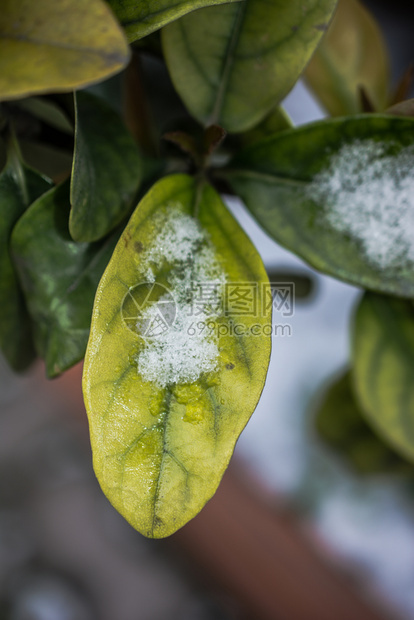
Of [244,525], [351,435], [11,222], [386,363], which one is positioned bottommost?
[244,525]

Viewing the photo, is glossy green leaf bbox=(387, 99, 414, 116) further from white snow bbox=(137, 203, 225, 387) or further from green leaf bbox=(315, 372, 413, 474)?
green leaf bbox=(315, 372, 413, 474)

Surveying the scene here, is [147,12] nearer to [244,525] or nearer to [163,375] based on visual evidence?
[163,375]

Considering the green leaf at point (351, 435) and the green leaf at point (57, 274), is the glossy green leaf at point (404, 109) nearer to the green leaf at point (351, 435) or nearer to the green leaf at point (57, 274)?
the green leaf at point (57, 274)

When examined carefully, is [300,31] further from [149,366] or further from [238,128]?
[149,366]

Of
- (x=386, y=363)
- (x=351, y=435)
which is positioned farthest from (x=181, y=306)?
(x=351, y=435)

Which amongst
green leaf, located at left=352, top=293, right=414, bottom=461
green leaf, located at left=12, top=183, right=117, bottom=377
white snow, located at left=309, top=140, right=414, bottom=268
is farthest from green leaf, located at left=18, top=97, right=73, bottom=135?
green leaf, located at left=352, top=293, right=414, bottom=461

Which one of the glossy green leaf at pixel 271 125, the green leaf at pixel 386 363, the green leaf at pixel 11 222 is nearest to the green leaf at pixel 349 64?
the glossy green leaf at pixel 271 125
